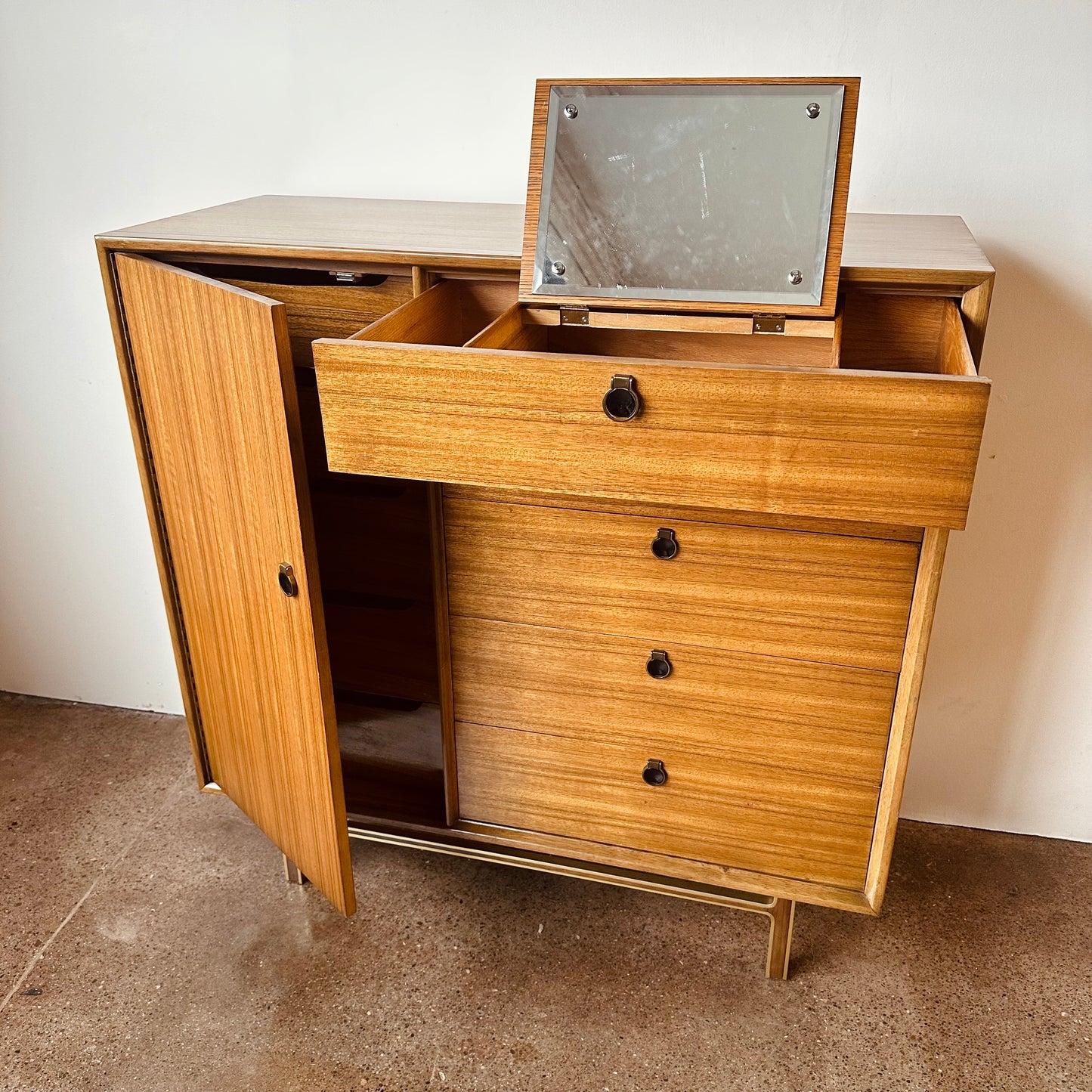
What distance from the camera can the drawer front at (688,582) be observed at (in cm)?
109

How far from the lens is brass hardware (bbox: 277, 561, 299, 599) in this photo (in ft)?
3.70

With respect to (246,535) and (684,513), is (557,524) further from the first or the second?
(246,535)

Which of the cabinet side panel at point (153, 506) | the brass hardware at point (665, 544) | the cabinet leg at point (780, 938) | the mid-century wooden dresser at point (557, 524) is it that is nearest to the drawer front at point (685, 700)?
the mid-century wooden dresser at point (557, 524)

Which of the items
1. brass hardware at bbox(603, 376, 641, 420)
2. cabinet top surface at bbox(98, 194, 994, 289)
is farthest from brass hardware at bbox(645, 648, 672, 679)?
cabinet top surface at bbox(98, 194, 994, 289)

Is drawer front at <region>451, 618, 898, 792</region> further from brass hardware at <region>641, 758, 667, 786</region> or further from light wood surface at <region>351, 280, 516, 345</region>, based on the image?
light wood surface at <region>351, 280, 516, 345</region>

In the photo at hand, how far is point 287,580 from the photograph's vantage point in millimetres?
1135

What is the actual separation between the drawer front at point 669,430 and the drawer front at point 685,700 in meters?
0.31

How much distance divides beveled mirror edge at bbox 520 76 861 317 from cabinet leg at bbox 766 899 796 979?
2.66ft

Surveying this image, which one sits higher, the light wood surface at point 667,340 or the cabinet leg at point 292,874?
the light wood surface at point 667,340

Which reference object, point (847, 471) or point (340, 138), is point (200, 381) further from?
point (847, 471)

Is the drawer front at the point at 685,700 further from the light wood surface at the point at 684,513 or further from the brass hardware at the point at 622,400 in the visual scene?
the brass hardware at the point at 622,400

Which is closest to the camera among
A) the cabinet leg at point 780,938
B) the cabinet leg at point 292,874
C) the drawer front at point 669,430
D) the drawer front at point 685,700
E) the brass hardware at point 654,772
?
the drawer front at point 669,430

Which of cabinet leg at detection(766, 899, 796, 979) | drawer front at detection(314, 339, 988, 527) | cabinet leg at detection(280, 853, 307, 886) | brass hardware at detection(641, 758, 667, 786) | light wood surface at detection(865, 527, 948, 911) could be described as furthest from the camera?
cabinet leg at detection(280, 853, 307, 886)

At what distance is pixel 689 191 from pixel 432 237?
1.10 ft
